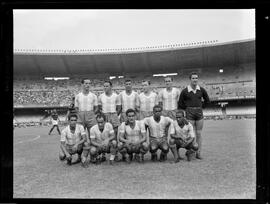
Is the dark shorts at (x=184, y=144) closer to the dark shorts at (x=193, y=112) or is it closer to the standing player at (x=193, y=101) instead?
the standing player at (x=193, y=101)

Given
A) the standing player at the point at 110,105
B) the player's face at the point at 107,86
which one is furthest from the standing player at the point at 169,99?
the player's face at the point at 107,86

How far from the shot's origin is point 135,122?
4.76 m

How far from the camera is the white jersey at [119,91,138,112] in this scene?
500cm

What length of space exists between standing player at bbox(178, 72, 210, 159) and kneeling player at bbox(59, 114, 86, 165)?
1.90 m

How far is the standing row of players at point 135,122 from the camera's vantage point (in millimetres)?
4719

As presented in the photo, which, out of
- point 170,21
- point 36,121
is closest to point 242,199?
point 170,21

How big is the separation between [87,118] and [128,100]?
863mm

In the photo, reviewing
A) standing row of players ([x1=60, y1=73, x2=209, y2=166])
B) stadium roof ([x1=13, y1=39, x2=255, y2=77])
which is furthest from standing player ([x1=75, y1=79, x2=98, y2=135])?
stadium roof ([x1=13, y1=39, x2=255, y2=77])

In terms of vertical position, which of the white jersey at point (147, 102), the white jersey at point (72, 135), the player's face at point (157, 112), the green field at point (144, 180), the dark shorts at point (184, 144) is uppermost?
the white jersey at point (147, 102)

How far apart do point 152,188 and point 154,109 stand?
1.47 m

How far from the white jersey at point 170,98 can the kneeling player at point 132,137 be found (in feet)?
2.06

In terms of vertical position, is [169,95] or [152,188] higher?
[169,95]
